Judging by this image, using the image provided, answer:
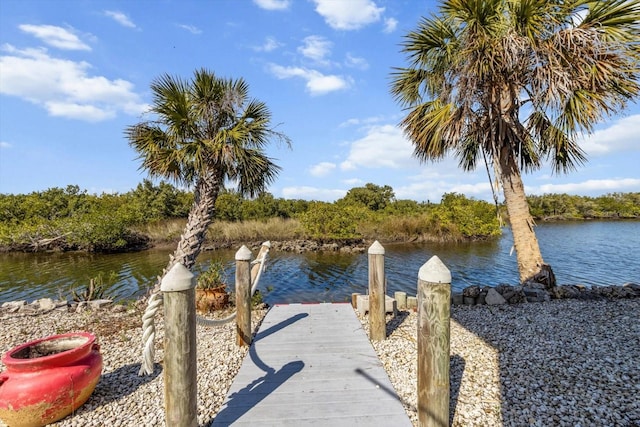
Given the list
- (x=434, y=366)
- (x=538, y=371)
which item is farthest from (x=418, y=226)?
(x=434, y=366)

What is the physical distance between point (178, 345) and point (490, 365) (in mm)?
3530

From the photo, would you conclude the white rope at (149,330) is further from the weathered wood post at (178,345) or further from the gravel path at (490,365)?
the weathered wood post at (178,345)

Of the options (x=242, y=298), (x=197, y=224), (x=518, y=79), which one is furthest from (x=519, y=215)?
(x=197, y=224)

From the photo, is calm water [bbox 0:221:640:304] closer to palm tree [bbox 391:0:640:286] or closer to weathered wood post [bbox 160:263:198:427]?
palm tree [bbox 391:0:640:286]

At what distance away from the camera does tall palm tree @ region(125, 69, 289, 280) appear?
22.1 ft

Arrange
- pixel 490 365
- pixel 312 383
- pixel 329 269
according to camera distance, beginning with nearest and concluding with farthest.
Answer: pixel 312 383 < pixel 490 365 < pixel 329 269

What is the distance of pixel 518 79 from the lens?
712 centimetres

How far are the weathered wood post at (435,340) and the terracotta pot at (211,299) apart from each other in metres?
4.87

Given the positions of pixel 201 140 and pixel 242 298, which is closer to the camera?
pixel 242 298

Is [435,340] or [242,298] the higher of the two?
[435,340]

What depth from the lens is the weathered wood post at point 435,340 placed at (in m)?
2.50

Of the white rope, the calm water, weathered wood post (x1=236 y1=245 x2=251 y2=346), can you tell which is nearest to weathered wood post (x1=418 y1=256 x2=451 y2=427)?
the white rope

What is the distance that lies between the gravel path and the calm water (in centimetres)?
465

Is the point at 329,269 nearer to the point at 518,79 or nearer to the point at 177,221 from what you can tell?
the point at 518,79
